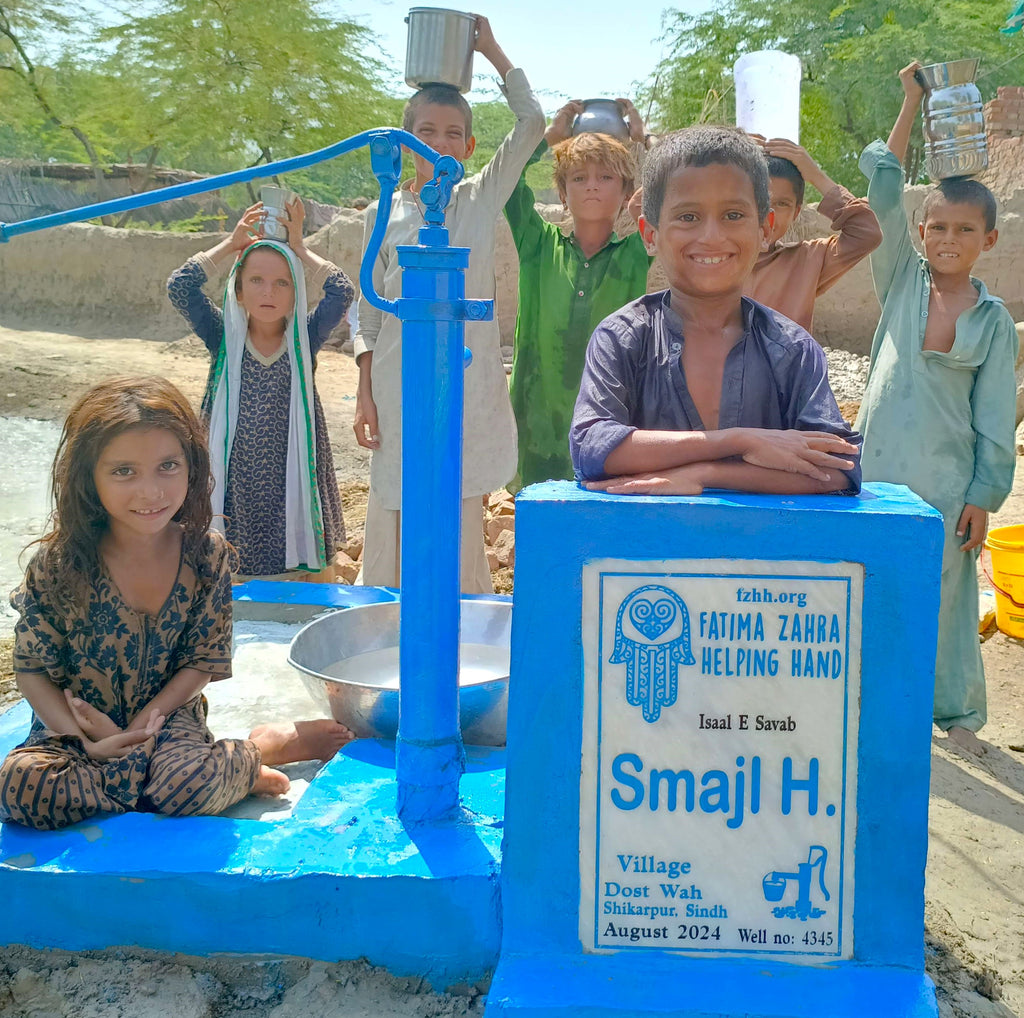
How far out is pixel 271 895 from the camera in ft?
6.22

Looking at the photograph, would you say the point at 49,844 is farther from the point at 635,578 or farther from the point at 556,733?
the point at 635,578

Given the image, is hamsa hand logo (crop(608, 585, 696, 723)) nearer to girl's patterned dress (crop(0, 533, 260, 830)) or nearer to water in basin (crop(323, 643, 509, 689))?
girl's patterned dress (crop(0, 533, 260, 830))

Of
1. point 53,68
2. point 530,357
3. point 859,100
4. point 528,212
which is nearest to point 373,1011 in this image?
point 530,357

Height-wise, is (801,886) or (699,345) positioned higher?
(699,345)

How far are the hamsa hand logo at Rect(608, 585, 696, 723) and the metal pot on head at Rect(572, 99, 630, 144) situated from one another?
94.3 inches

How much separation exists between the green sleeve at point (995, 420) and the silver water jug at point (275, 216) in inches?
90.4

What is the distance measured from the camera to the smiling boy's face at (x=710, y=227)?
192cm

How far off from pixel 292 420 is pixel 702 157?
216cm

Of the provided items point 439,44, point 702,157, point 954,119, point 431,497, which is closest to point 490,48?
point 439,44

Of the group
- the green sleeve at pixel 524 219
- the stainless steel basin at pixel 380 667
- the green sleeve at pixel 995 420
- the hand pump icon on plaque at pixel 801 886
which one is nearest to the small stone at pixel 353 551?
the green sleeve at pixel 524 219

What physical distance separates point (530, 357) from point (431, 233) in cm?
163

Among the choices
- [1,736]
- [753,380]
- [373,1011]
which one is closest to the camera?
[373,1011]

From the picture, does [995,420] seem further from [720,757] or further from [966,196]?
[720,757]

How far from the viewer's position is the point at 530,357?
3598 millimetres
